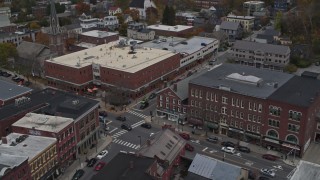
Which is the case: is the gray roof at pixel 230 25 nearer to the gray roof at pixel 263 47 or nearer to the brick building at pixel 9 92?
the gray roof at pixel 263 47

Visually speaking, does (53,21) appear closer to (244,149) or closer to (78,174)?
(78,174)

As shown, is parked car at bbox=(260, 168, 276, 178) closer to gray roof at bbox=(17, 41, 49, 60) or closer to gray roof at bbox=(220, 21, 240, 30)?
gray roof at bbox=(17, 41, 49, 60)

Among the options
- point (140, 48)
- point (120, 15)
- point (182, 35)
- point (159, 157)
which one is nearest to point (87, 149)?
point (159, 157)

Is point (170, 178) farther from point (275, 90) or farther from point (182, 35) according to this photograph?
point (182, 35)

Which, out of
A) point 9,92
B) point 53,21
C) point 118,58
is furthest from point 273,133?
point 53,21

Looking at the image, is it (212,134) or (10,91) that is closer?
(212,134)
